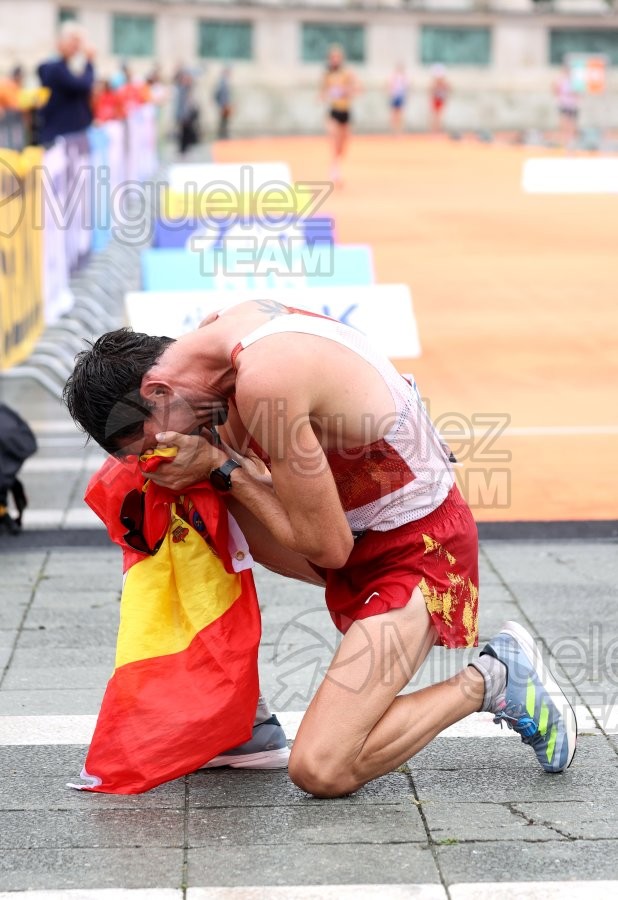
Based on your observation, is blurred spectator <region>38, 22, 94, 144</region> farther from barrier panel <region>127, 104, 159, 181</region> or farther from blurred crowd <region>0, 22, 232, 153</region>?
barrier panel <region>127, 104, 159, 181</region>

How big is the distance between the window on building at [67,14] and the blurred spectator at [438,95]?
12.7 metres

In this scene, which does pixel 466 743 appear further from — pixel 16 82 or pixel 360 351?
pixel 16 82

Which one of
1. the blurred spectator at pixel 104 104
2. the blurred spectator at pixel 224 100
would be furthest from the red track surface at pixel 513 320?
the blurred spectator at pixel 224 100

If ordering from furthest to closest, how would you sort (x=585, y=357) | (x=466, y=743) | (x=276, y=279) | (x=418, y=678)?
(x=585, y=357) < (x=276, y=279) < (x=418, y=678) < (x=466, y=743)

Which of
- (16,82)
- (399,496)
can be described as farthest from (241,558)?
(16,82)

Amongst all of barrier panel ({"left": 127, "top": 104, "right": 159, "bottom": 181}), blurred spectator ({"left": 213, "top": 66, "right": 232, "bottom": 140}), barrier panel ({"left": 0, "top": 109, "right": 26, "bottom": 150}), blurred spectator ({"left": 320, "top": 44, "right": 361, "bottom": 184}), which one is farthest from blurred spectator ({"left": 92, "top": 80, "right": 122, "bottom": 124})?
blurred spectator ({"left": 213, "top": 66, "right": 232, "bottom": 140})

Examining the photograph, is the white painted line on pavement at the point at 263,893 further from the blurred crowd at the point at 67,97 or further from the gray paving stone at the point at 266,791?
the blurred crowd at the point at 67,97

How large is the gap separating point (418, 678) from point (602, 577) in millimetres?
1288

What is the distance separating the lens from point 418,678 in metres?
4.42

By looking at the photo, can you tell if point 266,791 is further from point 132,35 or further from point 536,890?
point 132,35

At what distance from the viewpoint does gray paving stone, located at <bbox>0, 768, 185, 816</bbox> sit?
354 cm

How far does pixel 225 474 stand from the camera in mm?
3469

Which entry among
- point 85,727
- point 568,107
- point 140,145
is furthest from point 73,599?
point 568,107

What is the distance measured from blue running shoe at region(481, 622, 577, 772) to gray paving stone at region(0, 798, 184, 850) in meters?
0.89
